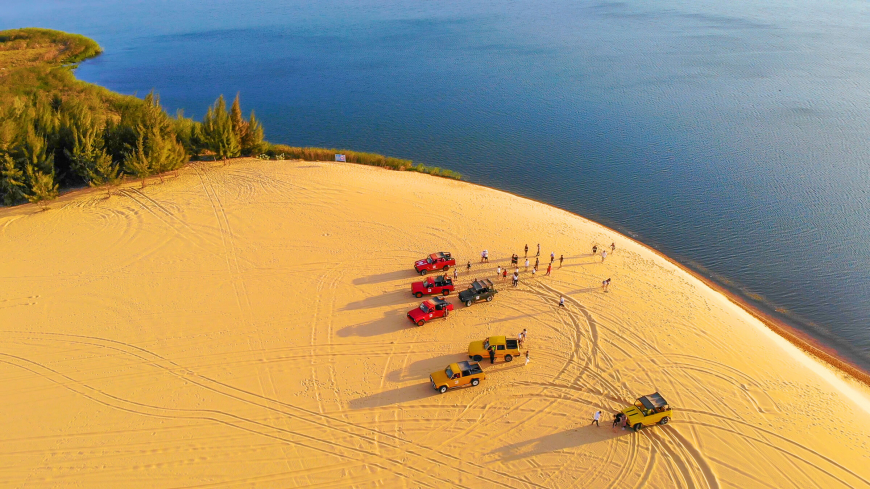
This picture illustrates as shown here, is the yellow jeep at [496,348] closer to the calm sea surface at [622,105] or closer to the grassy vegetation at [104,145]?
the calm sea surface at [622,105]

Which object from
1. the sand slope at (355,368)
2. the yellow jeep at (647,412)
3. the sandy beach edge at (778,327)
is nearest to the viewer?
the sand slope at (355,368)

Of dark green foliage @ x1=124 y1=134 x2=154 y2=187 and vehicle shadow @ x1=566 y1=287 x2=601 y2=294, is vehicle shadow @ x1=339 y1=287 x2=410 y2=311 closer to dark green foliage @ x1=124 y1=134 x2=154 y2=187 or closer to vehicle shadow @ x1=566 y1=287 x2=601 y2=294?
vehicle shadow @ x1=566 y1=287 x2=601 y2=294

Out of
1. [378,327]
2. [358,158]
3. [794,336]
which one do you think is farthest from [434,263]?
[358,158]

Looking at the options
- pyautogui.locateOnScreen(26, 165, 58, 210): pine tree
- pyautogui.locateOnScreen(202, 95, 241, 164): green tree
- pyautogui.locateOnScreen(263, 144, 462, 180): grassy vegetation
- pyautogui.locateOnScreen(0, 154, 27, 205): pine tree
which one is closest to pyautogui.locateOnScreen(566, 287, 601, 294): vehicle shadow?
pyautogui.locateOnScreen(263, 144, 462, 180): grassy vegetation

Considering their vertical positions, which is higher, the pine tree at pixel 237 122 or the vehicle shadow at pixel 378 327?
the pine tree at pixel 237 122

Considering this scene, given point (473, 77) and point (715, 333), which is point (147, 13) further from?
point (715, 333)

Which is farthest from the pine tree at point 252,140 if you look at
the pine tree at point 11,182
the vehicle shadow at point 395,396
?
the vehicle shadow at point 395,396

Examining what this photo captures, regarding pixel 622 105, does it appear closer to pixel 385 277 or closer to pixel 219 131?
pixel 219 131
